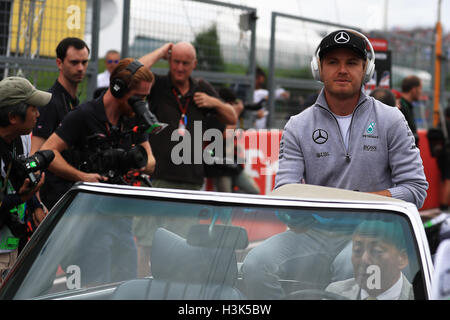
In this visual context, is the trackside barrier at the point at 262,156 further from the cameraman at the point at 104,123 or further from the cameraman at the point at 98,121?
the cameraman at the point at 98,121

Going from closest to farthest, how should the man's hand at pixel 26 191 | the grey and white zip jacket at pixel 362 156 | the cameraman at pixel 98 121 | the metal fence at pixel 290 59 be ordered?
the grey and white zip jacket at pixel 362 156 → the man's hand at pixel 26 191 → the cameraman at pixel 98 121 → the metal fence at pixel 290 59

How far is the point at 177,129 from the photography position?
6.56m

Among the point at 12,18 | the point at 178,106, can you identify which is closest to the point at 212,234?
the point at 178,106

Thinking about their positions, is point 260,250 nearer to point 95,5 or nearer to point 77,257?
point 77,257

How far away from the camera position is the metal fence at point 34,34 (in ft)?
23.2

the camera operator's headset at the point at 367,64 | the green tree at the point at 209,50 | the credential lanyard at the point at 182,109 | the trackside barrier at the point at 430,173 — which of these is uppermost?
the green tree at the point at 209,50

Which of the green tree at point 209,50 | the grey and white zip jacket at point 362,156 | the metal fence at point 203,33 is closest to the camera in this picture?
the grey and white zip jacket at point 362,156

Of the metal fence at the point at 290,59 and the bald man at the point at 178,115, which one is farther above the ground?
the metal fence at the point at 290,59

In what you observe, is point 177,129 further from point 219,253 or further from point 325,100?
point 219,253

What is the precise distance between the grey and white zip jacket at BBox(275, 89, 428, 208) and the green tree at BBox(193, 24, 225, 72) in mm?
5386

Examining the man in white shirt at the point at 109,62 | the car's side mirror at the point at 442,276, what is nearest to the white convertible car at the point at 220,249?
the car's side mirror at the point at 442,276
